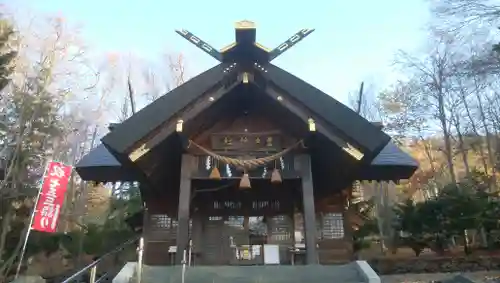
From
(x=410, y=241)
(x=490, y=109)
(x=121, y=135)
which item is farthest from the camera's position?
(x=490, y=109)

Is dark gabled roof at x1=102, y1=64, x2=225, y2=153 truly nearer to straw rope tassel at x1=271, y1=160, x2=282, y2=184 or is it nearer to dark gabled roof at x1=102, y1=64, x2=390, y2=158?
dark gabled roof at x1=102, y1=64, x2=390, y2=158

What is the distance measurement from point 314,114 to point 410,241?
10.6 meters

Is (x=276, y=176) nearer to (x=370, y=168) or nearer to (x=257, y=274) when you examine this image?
(x=257, y=274)

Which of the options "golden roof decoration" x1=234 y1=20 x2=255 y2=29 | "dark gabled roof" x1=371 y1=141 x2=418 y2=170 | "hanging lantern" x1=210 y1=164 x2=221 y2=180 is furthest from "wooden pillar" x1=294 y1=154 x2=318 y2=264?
"golden roof decoration" x1=234 y1=20 x2=255 y2=29

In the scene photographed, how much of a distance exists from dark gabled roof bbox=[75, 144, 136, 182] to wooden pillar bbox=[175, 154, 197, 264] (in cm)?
268

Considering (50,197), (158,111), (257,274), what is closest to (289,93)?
(158,111)

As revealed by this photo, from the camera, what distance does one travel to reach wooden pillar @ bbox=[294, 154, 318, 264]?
8734 mm

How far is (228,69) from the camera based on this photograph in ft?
31.7

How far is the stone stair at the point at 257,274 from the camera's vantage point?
23.2 feet

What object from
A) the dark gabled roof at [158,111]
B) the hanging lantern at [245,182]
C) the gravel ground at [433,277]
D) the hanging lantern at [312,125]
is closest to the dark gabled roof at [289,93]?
the dark gabled roof at [158,111]

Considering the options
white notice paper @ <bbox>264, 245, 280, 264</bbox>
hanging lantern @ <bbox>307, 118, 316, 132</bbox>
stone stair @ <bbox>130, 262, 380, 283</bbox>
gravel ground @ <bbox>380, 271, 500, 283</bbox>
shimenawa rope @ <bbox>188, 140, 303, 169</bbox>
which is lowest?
gravel ground @ <bbox>380, 271, 500, 283</bbox>

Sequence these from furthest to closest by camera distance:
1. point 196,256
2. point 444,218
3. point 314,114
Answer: point 444,218 → point 196,256 → point 314,114

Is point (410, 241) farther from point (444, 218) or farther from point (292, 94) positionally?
point (292, 94)

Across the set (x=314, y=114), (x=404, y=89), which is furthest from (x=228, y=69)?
(x=404, y=89)
